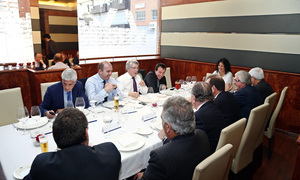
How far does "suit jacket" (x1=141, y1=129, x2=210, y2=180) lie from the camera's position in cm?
126

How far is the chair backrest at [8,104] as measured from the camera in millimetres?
2750

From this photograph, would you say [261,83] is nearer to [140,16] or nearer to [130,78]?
[130,78]

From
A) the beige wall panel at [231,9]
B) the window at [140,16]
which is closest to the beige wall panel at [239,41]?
the beige wall panel at [231,9]

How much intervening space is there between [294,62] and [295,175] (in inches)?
120

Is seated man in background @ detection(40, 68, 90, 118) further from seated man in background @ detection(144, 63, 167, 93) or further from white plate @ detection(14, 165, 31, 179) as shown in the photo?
seated man in background @ detection(144, 63, 167, 93)

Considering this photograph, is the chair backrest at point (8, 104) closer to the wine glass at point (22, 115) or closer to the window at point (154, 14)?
the wine glass at point (22, 115)

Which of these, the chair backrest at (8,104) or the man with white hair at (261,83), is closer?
the chair backrest at (8,104)

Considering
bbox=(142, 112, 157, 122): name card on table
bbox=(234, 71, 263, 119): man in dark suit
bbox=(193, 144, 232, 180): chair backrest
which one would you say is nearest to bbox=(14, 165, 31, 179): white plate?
bbox=(193, 144, 232, 180): chair backrest

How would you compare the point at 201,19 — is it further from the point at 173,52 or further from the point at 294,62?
the point at 294,62

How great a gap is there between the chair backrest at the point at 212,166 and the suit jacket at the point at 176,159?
0.26 feet

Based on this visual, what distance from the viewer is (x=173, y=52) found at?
6609 millimetres

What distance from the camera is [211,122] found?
1.92 meters

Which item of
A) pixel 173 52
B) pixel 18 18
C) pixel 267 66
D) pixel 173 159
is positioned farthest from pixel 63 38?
pixel 173 159

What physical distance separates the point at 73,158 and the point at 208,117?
123cm
